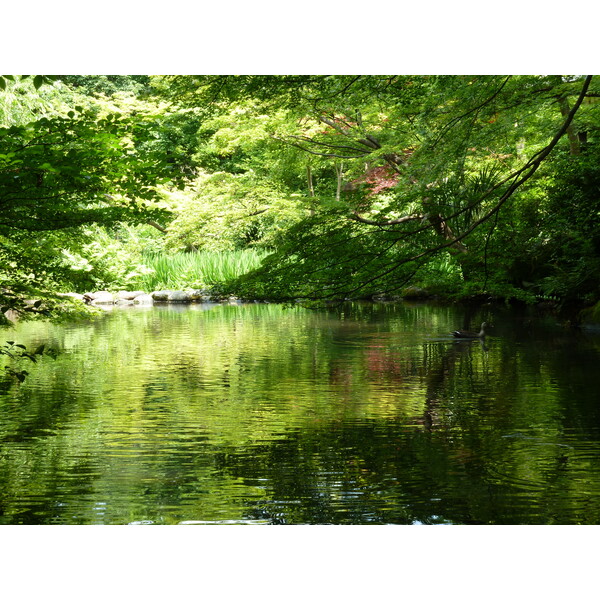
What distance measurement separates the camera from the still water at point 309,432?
10.7 feet

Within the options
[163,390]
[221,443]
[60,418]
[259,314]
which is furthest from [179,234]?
[221,443]

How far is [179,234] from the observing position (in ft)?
31.6

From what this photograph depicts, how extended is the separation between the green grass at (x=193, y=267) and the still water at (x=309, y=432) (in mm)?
1252

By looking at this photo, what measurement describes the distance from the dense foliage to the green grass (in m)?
0.35

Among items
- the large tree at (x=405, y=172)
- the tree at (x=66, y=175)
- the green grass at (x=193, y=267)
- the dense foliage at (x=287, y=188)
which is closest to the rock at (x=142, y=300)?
the green grass at (x=193, y=267)

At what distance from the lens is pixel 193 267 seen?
1136cm

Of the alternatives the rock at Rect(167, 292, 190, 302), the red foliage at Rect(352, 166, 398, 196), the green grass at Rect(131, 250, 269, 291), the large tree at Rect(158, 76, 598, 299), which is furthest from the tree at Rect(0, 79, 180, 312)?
the rock at Rect(167, 292, 190, 302)

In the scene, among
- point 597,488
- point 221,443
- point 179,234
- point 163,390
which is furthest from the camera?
point 179,234

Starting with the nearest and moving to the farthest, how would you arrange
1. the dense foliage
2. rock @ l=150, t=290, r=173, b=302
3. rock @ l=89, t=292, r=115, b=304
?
the dense foliage < rock @ l=150, t=290, r=173, b=302 < rock @ l=89, t=292, r=115, b=304

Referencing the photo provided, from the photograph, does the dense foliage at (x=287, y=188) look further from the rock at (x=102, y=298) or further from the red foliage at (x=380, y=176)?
the rock at (x=102, y=298)

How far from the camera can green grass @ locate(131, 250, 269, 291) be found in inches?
358

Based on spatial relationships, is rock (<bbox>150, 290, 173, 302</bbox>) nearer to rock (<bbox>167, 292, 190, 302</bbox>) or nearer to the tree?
rock (<bbox>167, 292, 190, 302</bbox>)
